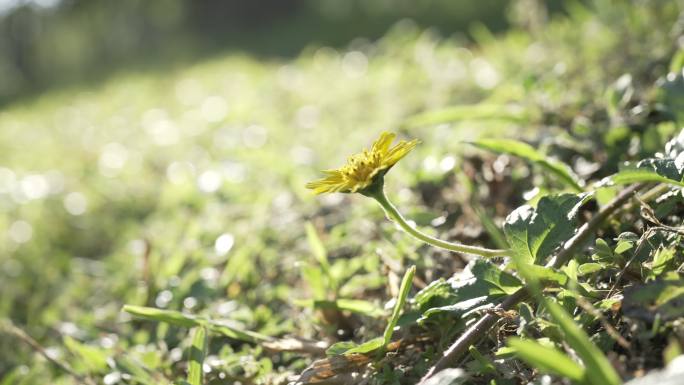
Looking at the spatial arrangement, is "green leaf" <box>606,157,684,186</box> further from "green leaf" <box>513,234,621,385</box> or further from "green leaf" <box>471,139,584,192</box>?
"green leaf" <box>513,234,621,385</box>

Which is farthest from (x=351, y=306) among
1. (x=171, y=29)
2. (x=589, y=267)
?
(x=171, y=29)

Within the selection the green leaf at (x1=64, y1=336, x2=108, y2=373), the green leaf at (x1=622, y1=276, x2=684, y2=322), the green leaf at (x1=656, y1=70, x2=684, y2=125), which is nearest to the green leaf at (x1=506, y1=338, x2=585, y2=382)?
the green leaf at (x1=622, y1=276, x2=684, y2=322)

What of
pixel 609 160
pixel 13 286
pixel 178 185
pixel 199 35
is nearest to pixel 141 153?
pixel 178 185

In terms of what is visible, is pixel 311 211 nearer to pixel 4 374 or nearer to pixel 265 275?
pixel 265 275

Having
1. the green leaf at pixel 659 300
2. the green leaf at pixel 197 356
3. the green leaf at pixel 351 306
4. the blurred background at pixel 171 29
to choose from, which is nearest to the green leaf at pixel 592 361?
the green leaf at pixel 659 300

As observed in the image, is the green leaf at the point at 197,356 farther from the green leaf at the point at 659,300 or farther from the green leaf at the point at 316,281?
the green leaf at the point at 659,300

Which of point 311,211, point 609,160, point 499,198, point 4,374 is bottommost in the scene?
point 4,374

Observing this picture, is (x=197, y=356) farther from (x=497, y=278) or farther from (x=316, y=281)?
(x=497, y=278)
